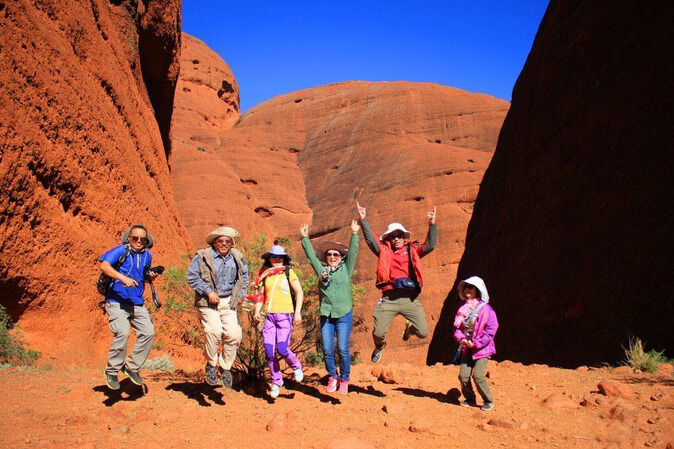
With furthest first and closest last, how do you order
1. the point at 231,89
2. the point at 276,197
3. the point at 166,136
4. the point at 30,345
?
the point at 231,89
the point at 276,197
the point at 166,136
the point at 30,345

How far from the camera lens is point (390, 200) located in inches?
1316

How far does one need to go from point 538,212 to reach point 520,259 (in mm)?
1151

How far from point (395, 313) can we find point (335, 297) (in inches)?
29.6

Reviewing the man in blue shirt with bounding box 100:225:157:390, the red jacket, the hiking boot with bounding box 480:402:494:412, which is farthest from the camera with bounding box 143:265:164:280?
the hiking boot with bounding box 480:402:494:412

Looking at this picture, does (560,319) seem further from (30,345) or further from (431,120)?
(431,120)

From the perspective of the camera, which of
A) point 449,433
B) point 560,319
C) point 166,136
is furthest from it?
point 166,136

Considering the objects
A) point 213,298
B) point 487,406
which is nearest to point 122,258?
point 213,298

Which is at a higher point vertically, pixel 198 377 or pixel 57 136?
pixel 57 136

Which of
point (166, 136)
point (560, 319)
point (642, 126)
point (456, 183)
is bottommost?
point (560, 319)

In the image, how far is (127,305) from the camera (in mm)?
5176

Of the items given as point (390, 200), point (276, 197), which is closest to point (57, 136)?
point (390, 200)

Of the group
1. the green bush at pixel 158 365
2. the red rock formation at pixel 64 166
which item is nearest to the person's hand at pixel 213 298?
the green bush at pixel 158 365

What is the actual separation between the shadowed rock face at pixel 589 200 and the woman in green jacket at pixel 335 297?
5119 millimetres

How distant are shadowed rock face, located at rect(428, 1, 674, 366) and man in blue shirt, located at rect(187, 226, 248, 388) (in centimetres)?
628
